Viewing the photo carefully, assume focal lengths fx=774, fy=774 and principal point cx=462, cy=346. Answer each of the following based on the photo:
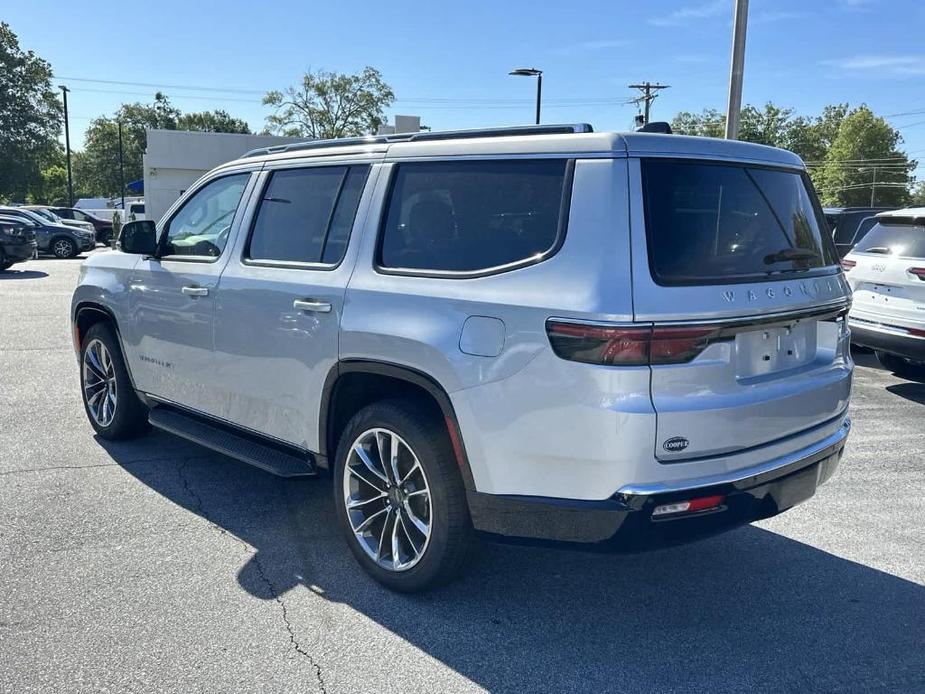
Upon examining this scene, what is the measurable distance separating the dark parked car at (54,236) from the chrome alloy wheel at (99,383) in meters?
22.5

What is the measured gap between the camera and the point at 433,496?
127 inches

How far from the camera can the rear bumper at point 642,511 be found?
275 centimetres

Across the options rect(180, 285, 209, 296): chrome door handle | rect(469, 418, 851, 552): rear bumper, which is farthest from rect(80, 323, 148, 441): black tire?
rect(469, 418, 851, 552): rear bumper

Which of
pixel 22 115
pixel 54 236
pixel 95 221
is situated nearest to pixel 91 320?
pixel 54 236

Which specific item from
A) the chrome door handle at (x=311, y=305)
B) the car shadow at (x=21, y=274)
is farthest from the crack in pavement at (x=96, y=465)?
the car shadow at (x=21, y=274)

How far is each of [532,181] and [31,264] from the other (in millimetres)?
23634

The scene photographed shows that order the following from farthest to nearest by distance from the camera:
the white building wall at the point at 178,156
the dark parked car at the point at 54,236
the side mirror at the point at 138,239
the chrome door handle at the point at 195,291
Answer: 1. the white building wall at the point at 178,156
2. the dark parked car at the point at 54,236
3. the side mirror at the point at 138,239
4. the chrome door handle at the point at 195,291

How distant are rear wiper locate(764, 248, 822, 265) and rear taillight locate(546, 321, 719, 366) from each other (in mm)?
597

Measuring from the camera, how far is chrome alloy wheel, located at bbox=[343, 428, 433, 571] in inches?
134

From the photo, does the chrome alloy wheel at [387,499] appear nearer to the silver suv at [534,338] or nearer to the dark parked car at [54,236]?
the silver suv at [534,338]

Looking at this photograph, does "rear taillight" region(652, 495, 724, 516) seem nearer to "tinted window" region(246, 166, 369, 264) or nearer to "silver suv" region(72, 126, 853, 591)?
"silver suv" region(72, 126, 853, 591)

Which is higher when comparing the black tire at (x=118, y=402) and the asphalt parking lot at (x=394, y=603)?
the black tire at (x=118, y=402)

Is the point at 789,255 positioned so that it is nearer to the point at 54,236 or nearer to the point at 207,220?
the point at 207,220

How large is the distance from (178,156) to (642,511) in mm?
35435
